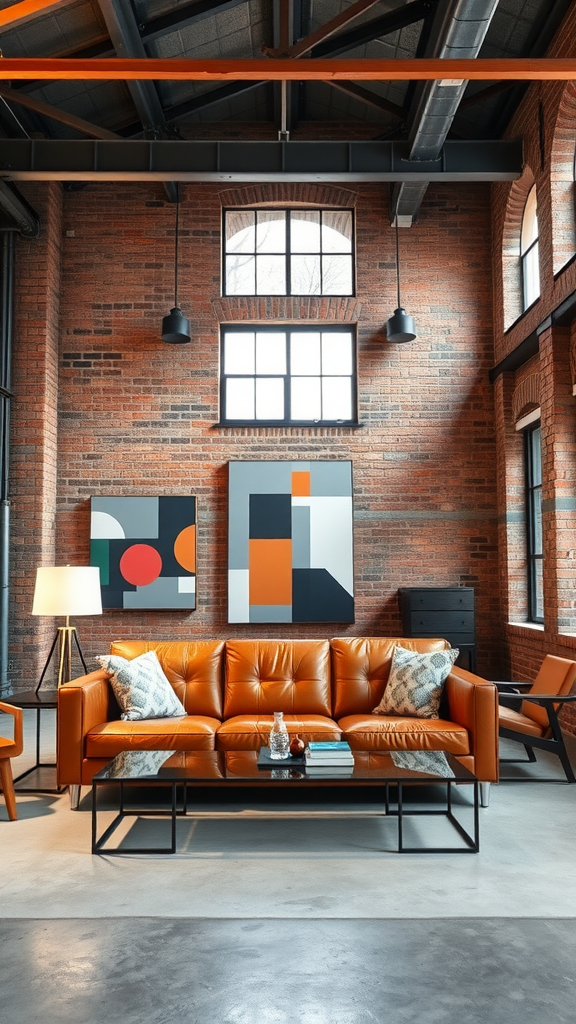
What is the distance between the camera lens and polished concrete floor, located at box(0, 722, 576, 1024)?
2535 millimetres

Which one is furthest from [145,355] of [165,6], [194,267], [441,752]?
[441,752]

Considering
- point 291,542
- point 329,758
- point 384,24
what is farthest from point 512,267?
point 329,758

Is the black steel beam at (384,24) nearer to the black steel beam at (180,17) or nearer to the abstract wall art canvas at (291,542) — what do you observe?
the black steel beam at (180,17)

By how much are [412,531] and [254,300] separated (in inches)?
121

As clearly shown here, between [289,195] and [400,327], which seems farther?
[289,195]

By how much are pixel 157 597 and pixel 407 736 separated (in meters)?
4.44

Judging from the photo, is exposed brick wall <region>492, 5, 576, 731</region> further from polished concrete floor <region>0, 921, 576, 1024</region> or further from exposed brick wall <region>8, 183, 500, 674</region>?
polished concrete floor <region>0, 921, 576, 1024</region>

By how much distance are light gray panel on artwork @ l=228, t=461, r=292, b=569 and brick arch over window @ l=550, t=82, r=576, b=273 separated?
11.2ft

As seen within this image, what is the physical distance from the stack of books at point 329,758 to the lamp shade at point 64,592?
1.75 meters

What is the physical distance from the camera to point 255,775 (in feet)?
12.9

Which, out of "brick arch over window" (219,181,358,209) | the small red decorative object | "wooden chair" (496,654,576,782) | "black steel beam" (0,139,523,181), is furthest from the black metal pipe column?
"wooden chair" (496,654,576,782)

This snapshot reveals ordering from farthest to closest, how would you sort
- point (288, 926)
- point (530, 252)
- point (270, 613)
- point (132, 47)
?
point (270, 613) < point (530, 252) < point (132, 47) < point (288, 926)

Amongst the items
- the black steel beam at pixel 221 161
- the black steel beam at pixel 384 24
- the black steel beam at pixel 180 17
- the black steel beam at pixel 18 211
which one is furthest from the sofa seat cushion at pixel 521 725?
the black steel beam at pixel 18 211

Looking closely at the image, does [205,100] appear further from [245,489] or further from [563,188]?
[245,489]
